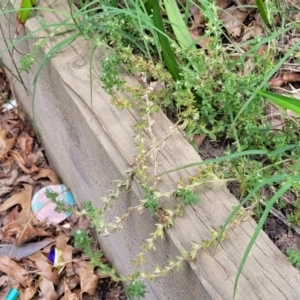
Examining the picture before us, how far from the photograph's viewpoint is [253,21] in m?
1.80

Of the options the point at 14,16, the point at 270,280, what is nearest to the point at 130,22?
the point at 14,16

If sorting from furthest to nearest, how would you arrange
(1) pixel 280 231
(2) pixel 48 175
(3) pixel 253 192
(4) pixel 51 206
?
1. (2) pixel 48 175
2. (4) pixel 51 206
3. (1) pixel 280 231
4. (3) pixel 253 192

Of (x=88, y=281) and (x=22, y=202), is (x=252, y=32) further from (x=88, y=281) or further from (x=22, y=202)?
(x=22, y=202)

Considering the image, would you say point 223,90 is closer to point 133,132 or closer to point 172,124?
point 172,124

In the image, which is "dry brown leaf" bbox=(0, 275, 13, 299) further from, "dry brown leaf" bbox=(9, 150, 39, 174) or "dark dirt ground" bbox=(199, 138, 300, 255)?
"dark dirt ground" bbox=(199, 138, 300, 255)

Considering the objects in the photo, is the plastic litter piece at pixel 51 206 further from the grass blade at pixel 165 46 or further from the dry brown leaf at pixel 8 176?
the grass blade at pixel 165 46

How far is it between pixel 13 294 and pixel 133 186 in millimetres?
926

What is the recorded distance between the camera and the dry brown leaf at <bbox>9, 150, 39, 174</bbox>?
2.46 meters

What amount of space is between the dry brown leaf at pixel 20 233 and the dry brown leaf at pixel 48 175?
0.26 metres

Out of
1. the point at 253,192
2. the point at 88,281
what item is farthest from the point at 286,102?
the point at 88,281

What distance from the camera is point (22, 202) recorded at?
2316 mm

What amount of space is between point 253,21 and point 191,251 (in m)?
0.98

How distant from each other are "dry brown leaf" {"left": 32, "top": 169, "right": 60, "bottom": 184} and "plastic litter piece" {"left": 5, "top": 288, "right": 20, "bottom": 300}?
1.82 ft

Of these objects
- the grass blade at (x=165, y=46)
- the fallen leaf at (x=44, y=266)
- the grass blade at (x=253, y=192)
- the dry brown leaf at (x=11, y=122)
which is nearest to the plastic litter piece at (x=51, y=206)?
the fallen leaf at (x=44, y=266)
